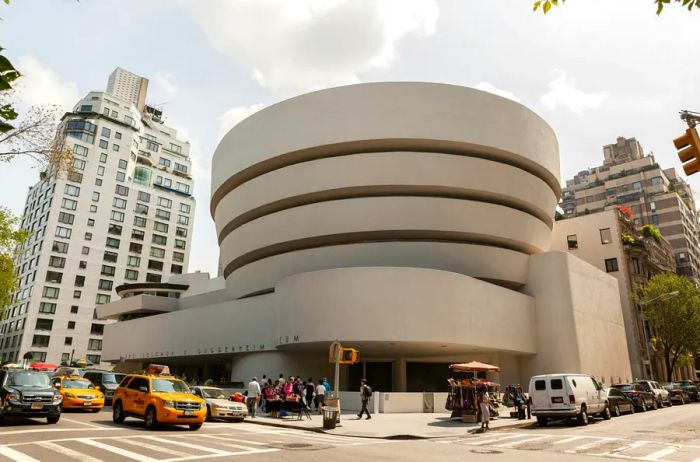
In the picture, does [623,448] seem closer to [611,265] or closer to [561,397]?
[561,397]

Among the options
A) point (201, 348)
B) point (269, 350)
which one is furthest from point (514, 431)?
point (201, 348)

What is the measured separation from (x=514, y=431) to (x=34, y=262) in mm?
79040

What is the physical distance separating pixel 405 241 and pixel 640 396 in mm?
17087

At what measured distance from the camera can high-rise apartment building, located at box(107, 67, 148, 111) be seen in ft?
342

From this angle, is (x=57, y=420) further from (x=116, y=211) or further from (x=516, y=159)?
(x=116, y=211)

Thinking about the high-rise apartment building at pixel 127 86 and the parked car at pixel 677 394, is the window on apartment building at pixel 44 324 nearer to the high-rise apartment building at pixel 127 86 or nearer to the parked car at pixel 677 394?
the high-rise apartment building at pixel 127 86

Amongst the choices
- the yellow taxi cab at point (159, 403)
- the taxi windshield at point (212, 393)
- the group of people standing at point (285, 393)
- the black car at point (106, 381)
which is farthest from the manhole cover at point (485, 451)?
the black car at point (106, 381)

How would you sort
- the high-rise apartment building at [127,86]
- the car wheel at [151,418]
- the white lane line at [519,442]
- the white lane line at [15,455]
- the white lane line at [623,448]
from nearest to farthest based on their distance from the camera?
1. the white lane line at [15,455]
2. the white lane line at [623,448]
3. the white lane line at [519,442]
4. the car wheel at [151,418]
5. the high-rise apartment building at [127,86]

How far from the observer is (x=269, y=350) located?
118 ft

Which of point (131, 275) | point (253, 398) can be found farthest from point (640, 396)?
point (131, 275)

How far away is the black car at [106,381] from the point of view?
2475cm

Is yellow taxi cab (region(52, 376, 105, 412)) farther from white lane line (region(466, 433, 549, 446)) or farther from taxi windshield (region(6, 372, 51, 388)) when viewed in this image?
white lane line (region(466, 433, 549, 446))

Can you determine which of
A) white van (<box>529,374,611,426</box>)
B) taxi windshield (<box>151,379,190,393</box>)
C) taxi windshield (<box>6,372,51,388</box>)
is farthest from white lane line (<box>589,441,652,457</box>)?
taxi windshield (<box>6,372,51,388</box>)

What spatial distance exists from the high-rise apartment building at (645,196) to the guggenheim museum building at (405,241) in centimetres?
4752
